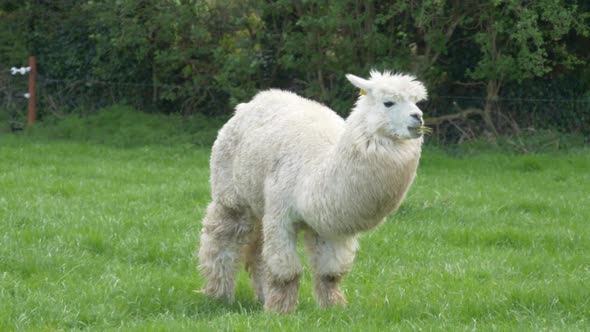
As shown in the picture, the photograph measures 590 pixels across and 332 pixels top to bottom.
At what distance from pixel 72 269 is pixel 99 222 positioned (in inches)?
68.2

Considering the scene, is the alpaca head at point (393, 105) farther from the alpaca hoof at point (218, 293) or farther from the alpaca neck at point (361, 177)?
the alpaca hoof at point (218, 293)

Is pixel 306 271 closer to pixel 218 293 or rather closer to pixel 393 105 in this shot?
pixel 218 293

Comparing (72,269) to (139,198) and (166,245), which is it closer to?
(166,245)

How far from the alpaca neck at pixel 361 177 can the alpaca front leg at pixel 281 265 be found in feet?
1.08

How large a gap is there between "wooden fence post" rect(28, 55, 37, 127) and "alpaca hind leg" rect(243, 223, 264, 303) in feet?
41.7

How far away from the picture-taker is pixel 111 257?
7.60 metres

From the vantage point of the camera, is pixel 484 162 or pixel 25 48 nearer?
pixel 484 162

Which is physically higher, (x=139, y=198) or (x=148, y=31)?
(x=148, y=31)

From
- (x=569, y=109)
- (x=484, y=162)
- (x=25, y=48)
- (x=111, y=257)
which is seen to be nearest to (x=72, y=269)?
(x=111, y=257)

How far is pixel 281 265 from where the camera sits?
5.95 m

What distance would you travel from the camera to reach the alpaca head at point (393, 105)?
5238mm

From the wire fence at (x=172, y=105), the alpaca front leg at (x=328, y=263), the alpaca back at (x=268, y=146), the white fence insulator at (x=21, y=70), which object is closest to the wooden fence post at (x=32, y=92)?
the white fence insulator at (x=21, y=70)

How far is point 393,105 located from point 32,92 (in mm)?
14903

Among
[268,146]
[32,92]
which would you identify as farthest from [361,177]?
[32,92]
